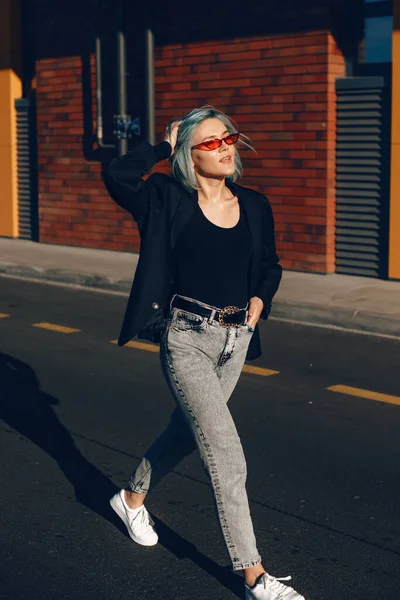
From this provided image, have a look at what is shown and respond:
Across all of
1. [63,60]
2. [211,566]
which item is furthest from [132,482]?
[63,60]

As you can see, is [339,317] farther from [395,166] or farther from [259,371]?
[395,166]

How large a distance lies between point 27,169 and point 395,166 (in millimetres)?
7366

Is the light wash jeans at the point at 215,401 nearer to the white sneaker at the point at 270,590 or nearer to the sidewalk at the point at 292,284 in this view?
the white sneaker at the point at 270,590

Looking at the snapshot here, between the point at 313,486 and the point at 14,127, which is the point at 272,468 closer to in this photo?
the point at 313,486

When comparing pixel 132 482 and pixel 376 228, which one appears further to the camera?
pixel 376 228

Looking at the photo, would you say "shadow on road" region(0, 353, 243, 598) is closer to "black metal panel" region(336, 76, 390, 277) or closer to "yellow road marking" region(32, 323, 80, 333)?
"yellow road marking" region(32, 323, 80, 333)

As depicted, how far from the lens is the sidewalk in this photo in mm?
11070

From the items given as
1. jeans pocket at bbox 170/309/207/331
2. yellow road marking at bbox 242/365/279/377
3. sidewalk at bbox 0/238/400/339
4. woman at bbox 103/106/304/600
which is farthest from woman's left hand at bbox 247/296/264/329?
sidewalk at bbox 0/238/400/339

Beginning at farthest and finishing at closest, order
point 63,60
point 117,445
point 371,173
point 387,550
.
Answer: point 63,60, point 371,173, point 117,445, point 387,550

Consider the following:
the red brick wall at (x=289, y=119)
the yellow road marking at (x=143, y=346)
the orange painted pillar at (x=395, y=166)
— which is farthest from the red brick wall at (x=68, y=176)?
the yellow road marking at (x=143, y=346)

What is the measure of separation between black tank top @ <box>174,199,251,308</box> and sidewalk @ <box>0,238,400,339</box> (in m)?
6.11

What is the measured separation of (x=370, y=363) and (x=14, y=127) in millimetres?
10801

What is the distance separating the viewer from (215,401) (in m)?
4.62

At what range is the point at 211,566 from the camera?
495cm
